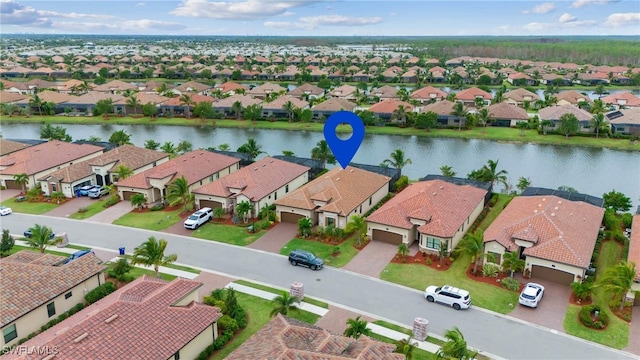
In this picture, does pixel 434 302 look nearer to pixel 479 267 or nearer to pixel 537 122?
pixel 479 267

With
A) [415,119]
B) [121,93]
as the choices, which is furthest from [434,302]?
[121,93]

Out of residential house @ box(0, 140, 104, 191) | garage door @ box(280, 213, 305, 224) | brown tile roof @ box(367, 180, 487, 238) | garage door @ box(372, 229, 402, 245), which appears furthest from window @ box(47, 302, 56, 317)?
residential house @ box(0, 140, 104, 191)

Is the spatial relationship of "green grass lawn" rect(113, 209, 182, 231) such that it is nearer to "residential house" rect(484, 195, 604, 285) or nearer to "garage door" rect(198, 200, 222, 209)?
"garage door" rect(198, 200, 222, 209)

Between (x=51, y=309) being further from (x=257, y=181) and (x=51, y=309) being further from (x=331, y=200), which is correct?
(x=331, y=200)

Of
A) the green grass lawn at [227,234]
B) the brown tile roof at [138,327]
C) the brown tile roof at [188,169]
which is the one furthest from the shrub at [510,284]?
the brown tile roof at [188,169]

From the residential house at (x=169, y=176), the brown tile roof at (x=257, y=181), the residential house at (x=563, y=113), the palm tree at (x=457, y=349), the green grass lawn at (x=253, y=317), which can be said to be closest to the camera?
the palm tree at (x=457, y=349)

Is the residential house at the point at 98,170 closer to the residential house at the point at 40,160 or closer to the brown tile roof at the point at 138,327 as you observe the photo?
the residential house at the point at 40,160

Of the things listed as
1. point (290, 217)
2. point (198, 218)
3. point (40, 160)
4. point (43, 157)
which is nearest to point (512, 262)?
point (290, 217)
